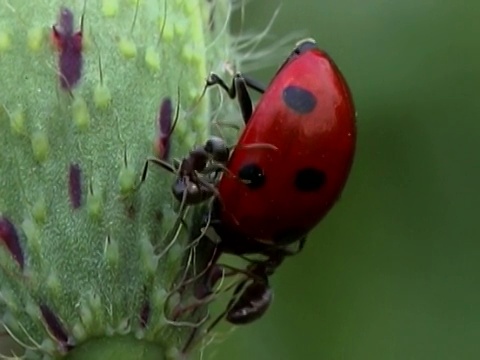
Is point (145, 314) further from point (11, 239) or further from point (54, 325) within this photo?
point (11, 239)

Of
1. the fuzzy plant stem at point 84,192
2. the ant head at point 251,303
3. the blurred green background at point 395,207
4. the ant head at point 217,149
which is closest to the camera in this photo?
the fuzzy plant stem at point 84,192

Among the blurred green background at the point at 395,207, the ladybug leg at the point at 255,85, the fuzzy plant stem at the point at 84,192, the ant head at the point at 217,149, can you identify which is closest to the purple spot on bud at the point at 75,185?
the fuzzy plant stem at the point at 84,192

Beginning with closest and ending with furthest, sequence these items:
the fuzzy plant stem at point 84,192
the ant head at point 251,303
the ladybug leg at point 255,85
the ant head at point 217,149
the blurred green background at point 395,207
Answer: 1. the fuzzy plant stem at point 84,192
2. the ant head at point 217,149
3. the ant head at point 251,303
4. the ladybug leg at point 255,85
5. the blurred green background at point 395,207

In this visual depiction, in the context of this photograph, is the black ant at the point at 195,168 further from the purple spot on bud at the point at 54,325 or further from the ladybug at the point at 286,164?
the purple spot on bud at the point at 54,325

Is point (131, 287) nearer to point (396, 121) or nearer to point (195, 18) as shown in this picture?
point (195, 18)

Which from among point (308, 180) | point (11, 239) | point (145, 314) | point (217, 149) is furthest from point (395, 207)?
point (11, 239)
